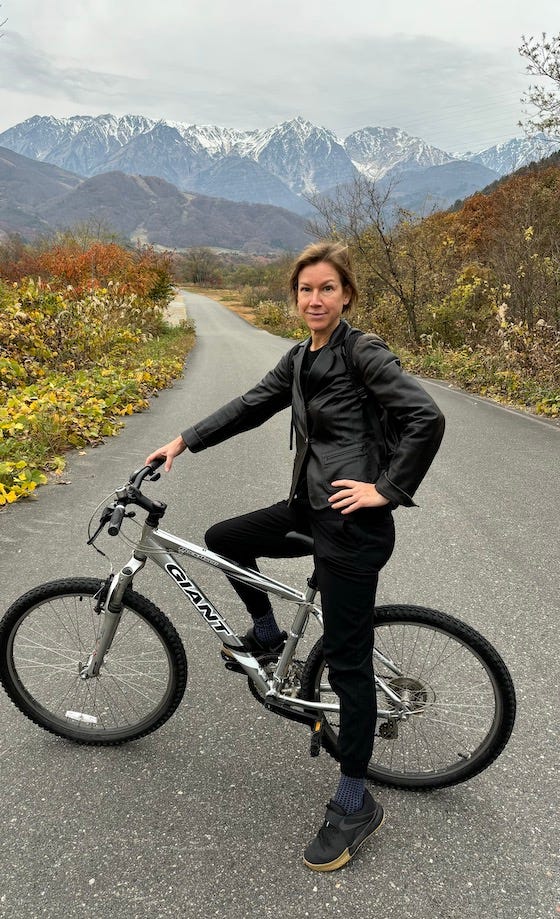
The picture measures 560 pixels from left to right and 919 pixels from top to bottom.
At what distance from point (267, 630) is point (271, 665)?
0.48 feet

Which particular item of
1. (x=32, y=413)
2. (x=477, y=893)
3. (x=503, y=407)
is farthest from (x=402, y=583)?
(x=503, y=407)

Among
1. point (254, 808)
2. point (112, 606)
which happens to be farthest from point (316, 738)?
point (112, 606)

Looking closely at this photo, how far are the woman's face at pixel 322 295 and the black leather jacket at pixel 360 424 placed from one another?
0.06 metres

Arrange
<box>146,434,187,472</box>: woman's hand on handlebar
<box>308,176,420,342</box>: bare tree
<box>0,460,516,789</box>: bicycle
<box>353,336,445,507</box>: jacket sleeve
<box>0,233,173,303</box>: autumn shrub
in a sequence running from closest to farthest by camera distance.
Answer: <box>353,336,445,507</box>: jacket sleeve < <box>0,460,516,789</box>: bicycle < <box>146,434,187,472</box>: woman's hand on handlebar < <box>308,176,420,342</box>: bare tree < <box>0,233,173,303</box>: autumn shrub

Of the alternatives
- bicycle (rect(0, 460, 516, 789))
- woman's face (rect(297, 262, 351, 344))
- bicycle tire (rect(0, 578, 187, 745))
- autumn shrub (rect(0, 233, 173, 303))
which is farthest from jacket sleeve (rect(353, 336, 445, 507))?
autumn shrub (rect(0, 233, 173, 303))

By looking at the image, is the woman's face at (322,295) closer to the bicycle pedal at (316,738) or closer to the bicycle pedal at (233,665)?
the bicycle pedal at (233,665)

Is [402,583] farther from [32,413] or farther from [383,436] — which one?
[32,413]

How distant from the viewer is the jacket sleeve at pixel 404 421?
1741mm

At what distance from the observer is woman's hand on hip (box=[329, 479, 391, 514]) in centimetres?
181

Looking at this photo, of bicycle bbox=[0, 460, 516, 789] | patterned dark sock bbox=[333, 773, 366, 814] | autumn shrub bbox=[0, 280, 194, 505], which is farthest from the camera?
autumn shrub bbox=[0, 280, 194, 505]

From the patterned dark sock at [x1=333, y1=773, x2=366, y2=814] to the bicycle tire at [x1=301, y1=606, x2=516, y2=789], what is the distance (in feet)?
0.37

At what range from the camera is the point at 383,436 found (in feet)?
6.24

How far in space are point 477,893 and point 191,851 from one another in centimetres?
100

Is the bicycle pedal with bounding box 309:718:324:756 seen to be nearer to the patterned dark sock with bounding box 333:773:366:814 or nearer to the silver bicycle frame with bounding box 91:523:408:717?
the silver bicycle frame with bounding box 91:523:408:717
